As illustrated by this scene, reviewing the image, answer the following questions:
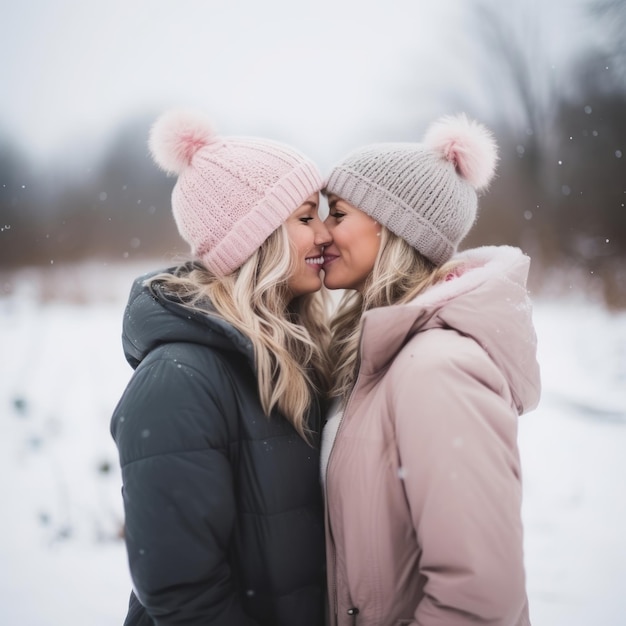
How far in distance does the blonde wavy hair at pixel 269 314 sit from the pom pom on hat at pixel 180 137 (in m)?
0.40

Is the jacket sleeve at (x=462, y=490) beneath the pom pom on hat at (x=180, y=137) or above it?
beneath

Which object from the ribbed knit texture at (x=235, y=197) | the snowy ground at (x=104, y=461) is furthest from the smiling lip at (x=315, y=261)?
the snowy ground at (x=104, y=461)

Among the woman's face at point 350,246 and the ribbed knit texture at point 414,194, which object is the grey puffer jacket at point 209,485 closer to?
the woman's face at point 350,246

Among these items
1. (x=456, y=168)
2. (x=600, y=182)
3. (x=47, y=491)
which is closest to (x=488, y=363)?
→ (x=456, y=168)

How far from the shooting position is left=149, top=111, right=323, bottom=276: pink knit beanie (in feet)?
5.67

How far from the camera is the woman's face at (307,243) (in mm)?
1843

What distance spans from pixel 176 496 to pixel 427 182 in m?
1.37

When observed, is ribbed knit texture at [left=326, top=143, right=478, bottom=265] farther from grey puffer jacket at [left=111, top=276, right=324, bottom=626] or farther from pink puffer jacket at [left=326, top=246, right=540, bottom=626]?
grey puffer jacket at [left=111, top=276, right=324, bottom=626]

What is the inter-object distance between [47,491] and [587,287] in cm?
628

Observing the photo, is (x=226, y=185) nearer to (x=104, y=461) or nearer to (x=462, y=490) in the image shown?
(x=462, y=490)

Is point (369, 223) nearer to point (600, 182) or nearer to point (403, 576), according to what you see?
point (403, 576)

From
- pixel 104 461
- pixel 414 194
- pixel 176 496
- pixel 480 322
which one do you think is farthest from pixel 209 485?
pixel 104 461

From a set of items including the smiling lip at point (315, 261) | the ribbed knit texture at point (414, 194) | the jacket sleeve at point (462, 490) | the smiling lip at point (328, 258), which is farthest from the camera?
the smiling lip at point (328, 258)

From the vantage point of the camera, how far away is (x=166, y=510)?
125cm
